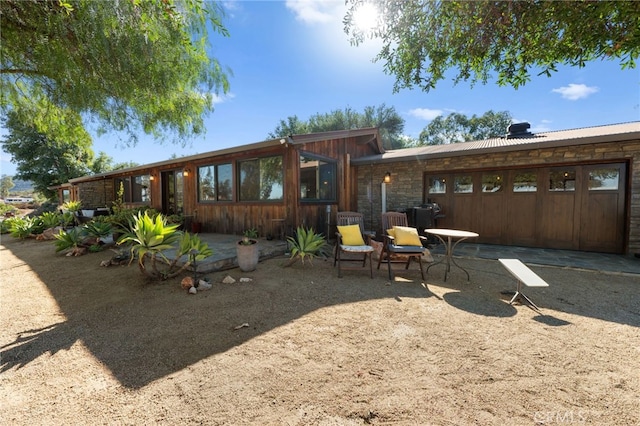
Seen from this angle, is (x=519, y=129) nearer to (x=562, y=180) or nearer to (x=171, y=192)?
(x=562, y=180)

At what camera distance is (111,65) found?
3975 mm

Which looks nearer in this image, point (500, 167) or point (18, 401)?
point (18, 401)

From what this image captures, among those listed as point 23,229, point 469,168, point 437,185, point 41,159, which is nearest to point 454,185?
A: point 437,185

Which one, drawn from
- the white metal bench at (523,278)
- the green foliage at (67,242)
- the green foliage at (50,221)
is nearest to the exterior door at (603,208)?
the white metal bench at (523,278)

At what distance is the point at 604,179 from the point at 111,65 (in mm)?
9502

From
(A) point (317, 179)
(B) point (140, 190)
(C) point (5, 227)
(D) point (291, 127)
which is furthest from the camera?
(D) point (291, 127)

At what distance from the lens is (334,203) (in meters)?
7.17

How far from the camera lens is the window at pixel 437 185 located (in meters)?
7.11

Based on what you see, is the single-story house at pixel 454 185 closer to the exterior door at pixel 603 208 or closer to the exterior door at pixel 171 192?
the exterior door at pixel 603 208

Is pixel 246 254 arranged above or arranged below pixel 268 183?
below

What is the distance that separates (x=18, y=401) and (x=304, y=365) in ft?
5.97

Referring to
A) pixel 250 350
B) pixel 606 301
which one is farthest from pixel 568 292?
pixel 250 350

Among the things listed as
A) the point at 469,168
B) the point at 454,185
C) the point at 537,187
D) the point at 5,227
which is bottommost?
the point at 5,227

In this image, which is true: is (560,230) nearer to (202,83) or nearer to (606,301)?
(606,301)
